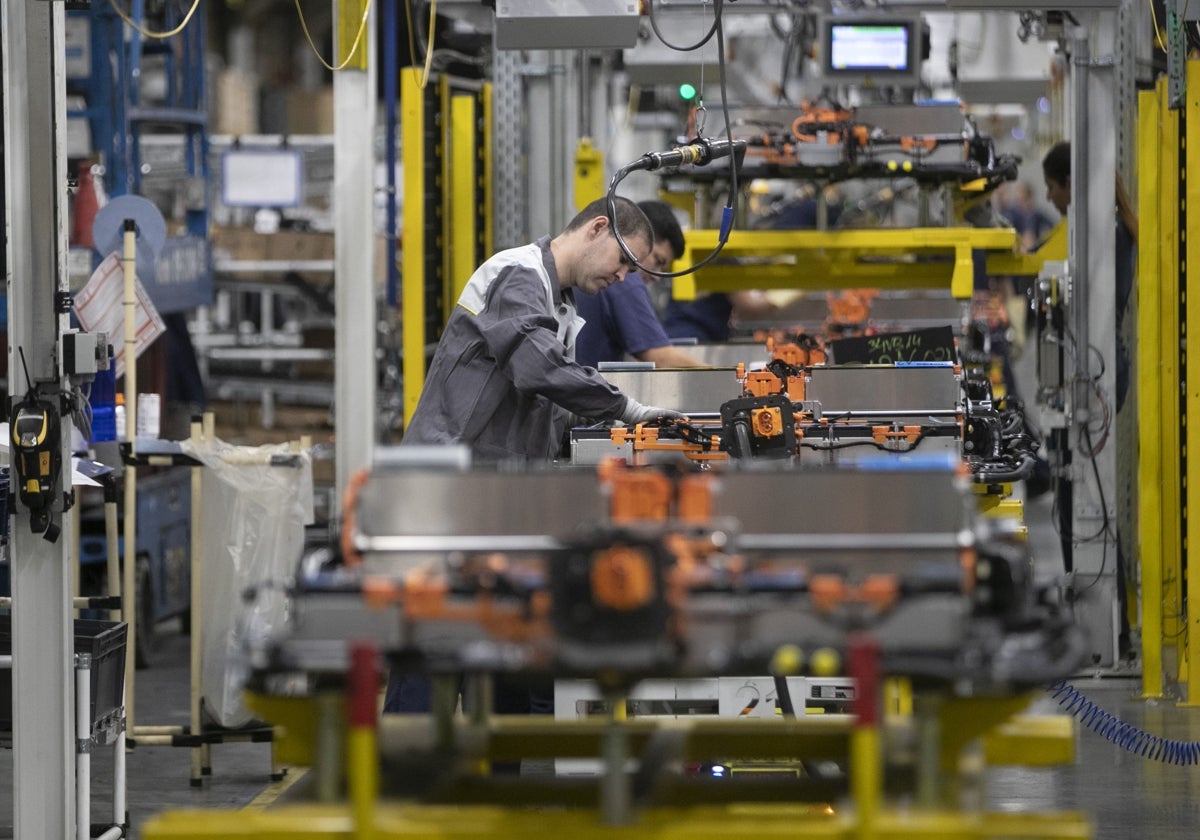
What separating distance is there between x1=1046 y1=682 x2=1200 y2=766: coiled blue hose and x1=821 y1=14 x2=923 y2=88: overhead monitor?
118 inches

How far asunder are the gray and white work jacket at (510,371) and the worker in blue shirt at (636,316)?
5.55ft

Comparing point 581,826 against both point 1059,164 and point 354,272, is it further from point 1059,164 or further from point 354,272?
point 1059,164

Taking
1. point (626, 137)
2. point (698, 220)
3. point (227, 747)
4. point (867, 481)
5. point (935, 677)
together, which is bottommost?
point (227, 747)

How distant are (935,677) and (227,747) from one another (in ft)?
14.1

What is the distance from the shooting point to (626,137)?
51.9 feet

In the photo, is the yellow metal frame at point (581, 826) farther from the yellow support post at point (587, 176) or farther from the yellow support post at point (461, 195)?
the yellow support post at point (461, 195)

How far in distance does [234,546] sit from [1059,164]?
4.30m

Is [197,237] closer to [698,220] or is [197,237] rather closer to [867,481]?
[698,220]

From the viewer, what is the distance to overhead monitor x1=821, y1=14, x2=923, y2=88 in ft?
25.8

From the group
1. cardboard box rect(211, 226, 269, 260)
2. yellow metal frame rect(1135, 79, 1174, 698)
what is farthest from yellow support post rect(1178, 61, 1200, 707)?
cardboard box rect(211, 226, 269, 260)

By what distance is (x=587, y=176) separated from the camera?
7.58 metres

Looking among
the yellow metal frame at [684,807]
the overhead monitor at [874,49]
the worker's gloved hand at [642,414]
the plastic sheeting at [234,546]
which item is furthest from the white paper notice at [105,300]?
the overhead monitor at [874,49]

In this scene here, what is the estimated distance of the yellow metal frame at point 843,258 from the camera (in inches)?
276

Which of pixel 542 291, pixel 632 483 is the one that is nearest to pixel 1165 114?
pixel 542 291
